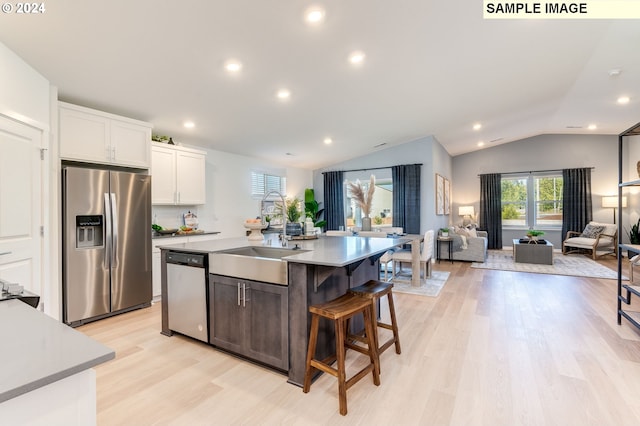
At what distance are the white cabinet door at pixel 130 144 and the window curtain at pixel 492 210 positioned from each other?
870 centimetres

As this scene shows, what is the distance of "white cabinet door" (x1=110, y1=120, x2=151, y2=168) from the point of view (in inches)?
135

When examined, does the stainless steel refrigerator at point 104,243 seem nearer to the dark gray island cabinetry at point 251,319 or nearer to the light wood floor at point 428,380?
the light wood floor at point 428,380

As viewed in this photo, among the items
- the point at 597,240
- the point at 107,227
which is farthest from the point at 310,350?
the point at 597,240

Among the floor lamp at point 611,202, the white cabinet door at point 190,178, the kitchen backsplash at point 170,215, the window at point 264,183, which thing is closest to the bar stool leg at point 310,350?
the white cabinet door at point 190,178

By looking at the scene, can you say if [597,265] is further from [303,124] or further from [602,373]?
[303,124]

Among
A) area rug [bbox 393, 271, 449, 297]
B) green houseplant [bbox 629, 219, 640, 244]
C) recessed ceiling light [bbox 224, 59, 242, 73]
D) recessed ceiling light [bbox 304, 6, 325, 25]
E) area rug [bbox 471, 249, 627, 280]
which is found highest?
recessed ceiling light [bbox 304, 6, 325, 25]

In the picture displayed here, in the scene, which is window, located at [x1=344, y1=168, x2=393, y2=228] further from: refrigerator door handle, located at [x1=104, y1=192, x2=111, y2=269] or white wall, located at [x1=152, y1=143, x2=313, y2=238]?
refrigerator door handle, located at [x1=104, y1=192, x2=111, y2=269]

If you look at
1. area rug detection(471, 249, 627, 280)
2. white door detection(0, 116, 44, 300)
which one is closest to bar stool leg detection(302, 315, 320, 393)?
white door detection(0, 116, 44, 300)

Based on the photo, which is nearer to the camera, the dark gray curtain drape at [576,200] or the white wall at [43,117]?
the white wall at [43,117]

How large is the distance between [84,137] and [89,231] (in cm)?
101

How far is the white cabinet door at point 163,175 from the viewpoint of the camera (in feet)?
13.3

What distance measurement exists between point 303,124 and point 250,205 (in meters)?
2.24

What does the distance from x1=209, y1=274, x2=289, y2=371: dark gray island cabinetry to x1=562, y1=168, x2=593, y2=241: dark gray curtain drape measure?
29.2 ft

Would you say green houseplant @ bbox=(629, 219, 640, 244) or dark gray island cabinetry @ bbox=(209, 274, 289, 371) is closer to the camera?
dark gray island cabinetry @ bbox=(209, 274, 289, 371)
